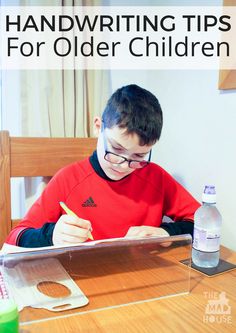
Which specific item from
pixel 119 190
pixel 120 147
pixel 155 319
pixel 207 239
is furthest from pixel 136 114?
pixel 155 319

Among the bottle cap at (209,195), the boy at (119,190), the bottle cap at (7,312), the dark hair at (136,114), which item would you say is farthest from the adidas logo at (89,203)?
the bottle cap at (7,312)

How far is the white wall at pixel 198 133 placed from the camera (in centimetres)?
100

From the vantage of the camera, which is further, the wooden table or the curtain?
the curtain

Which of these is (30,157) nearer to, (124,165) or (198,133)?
(124,165)

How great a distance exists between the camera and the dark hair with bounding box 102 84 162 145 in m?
0.83

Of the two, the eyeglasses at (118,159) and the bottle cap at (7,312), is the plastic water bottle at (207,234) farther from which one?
the bottle cap at (7,312)

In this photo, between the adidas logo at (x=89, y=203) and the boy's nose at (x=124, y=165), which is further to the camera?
the adidas logo at (x=89, y=203)

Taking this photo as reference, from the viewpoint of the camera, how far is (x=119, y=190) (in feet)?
3.24

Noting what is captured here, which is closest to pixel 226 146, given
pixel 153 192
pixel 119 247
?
pixel 153 192

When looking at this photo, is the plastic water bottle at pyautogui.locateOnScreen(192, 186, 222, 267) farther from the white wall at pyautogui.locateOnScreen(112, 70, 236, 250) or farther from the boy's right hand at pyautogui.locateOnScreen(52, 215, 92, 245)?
the boy's right hand at pyautogui.locateOnScreen(52, 215, 92, 245)

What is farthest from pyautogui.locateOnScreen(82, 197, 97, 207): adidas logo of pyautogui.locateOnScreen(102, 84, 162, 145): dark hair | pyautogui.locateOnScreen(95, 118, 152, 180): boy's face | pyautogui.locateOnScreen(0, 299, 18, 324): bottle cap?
Result: pyautogui.locateOnScreen(0, 299, 18, 324): bottle cap

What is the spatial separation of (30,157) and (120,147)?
459 millimetres

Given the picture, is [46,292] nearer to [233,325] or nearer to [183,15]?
[233,325]

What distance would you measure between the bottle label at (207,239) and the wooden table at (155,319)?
129 millimetres
